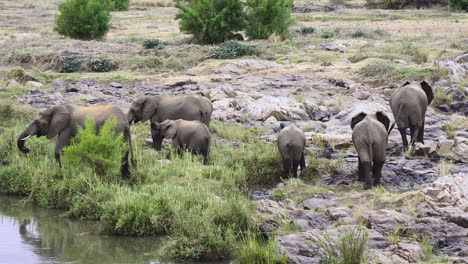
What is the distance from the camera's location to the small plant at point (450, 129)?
16641 millimetres

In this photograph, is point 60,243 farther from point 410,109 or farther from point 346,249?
point 410,109

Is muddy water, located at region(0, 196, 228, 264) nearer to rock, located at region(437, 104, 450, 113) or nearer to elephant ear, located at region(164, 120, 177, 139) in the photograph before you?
elephant ear, located at region(164, 120, 177, 139)

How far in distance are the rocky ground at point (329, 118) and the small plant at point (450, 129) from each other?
0.39 feet

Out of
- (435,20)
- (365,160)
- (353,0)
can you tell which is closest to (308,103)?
(365,160)

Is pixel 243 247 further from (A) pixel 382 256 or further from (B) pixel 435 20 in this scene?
(B) pixel 435 20

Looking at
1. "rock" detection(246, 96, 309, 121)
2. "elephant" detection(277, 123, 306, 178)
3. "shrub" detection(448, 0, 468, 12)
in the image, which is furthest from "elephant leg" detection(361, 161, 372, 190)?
"shrub" detection(448, 0, 468, 12)

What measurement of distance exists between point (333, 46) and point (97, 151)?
17.4m

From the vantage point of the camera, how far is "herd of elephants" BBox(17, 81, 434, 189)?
500 inches

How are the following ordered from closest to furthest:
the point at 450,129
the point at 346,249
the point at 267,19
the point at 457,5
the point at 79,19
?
the point at 346,249 → the point at 450,129 → the point at 267,19 → the point at 79,19 → the point at 457,5

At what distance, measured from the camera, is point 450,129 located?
671 inches

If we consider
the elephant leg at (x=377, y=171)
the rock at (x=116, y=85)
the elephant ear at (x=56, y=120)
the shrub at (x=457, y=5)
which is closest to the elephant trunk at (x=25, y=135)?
the elephant ear at (x=56, y=120)

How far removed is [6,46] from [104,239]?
22042 millimetres

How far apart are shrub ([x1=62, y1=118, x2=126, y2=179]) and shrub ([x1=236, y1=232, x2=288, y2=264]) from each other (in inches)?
159

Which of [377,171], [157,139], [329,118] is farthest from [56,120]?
[329,118]
